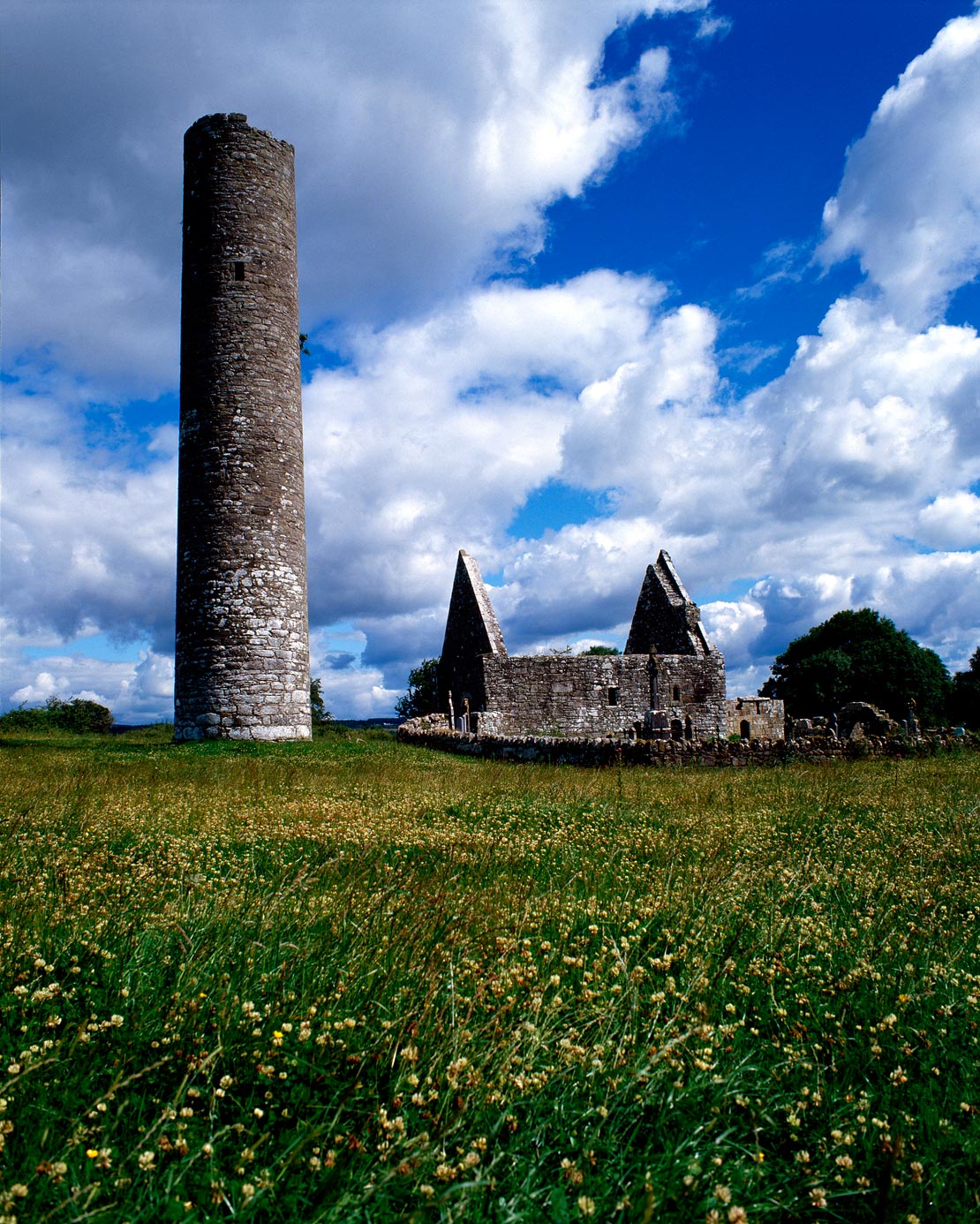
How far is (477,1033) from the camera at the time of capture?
9.52 ft

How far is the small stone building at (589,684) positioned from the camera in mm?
21969

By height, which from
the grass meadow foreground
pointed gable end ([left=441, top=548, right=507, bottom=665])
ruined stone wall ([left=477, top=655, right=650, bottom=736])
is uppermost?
pointed gable end ([left=441, top=548, right=507, bottom=665])

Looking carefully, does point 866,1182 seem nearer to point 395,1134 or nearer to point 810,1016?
point 810,1016

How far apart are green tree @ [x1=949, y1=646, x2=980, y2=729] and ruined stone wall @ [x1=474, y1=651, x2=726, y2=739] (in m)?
43.1

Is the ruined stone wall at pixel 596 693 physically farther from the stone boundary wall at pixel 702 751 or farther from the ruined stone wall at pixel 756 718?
the stone boundary wall at pixel 702 751

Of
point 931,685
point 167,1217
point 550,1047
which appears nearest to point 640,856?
point 550,1047

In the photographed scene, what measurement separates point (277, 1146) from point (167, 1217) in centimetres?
43

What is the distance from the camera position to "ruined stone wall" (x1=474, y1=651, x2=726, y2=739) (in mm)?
21891

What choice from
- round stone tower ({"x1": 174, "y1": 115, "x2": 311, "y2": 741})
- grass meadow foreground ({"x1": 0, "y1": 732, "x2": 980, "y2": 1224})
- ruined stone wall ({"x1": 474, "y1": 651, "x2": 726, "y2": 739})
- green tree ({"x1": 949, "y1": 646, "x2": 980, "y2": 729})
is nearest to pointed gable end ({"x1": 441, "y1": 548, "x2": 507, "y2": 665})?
ruined stone wall ({"x1": 474, "y1": 651, "x2": 726, "y2": 739})

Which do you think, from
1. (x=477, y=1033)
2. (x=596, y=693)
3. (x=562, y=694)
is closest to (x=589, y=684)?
(x=596, y=693)

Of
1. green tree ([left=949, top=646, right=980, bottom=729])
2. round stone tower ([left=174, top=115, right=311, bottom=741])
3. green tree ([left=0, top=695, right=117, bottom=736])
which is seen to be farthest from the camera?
green tree ([left=949, top=646, right=980, bottom=729])

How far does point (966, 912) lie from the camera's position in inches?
198

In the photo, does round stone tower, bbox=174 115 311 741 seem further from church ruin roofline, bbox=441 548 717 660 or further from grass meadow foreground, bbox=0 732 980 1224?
grass meadow foreground, bbox=0 732 980 1224

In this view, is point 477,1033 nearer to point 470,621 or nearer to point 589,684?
point 589,684
